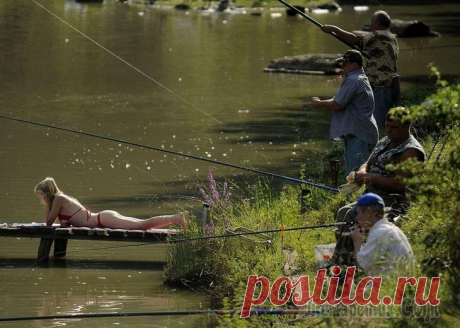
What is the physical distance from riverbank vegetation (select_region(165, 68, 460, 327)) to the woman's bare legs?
44 cm

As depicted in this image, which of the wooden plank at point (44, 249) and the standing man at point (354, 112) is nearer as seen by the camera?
the standing man at point (354, 112)

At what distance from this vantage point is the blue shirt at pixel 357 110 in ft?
33.6

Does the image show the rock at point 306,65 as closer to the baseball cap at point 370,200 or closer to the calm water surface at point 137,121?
the calm water surface at point 137,121

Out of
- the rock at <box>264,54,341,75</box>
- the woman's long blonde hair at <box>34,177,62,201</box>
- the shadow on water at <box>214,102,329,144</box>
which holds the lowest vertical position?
the rock at <box>264,54,341,75</box>

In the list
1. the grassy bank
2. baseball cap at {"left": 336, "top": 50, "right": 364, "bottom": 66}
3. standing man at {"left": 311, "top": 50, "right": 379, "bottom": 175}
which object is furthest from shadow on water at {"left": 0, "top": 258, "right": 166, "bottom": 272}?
the grassy bank

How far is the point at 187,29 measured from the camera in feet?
123

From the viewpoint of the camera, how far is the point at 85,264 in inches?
431

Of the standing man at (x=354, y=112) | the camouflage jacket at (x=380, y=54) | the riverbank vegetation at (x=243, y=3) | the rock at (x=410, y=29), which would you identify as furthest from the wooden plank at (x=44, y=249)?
the riverbank vegetation at (x=243, y=3)

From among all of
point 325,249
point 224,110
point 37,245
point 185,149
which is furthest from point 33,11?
point 325,249

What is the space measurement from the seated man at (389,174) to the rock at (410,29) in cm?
2718

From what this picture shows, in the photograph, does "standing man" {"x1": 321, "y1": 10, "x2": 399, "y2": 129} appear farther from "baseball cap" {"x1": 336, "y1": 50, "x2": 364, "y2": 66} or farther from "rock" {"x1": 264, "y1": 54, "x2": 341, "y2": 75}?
"rock" {"x1": 264, "y1": 54, "x2": 341, "y2": 75}

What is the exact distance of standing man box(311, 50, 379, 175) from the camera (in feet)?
33.5

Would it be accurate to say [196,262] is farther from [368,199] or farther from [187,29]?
[187,29]

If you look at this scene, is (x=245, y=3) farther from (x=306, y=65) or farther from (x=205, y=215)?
(x=205, y=215)
